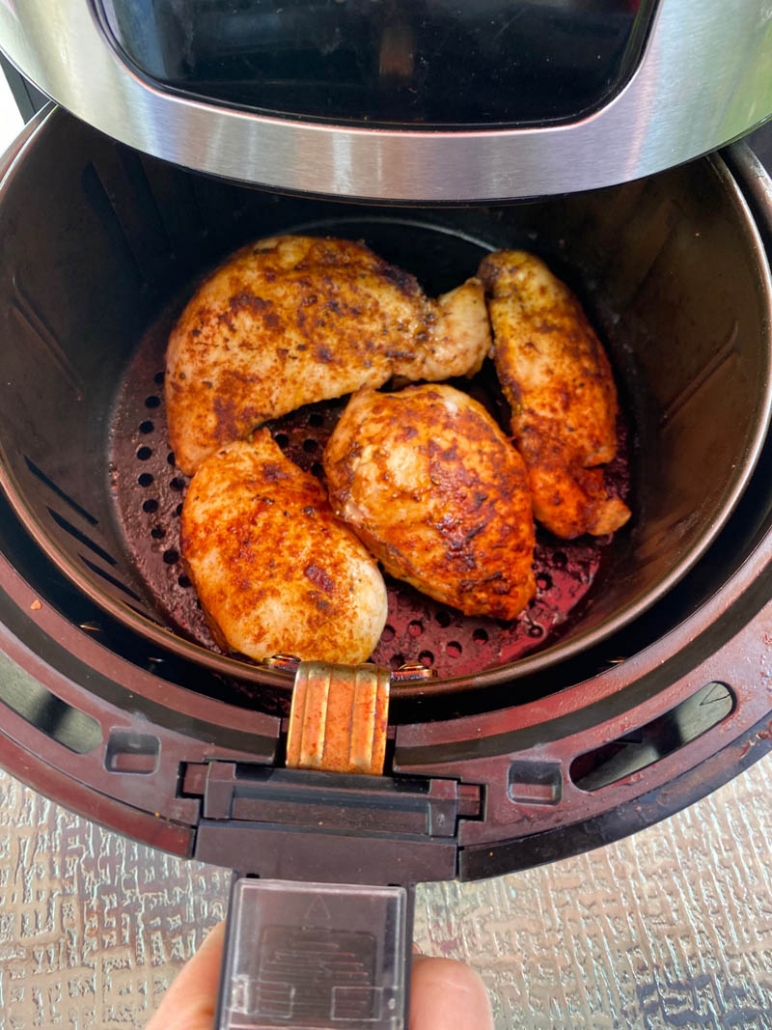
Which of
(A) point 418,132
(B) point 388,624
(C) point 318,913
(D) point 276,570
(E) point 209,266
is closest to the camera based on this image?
(C) point 318,913

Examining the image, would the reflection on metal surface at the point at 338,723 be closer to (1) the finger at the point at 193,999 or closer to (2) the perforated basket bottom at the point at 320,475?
(1) the finger at the point at 193,999

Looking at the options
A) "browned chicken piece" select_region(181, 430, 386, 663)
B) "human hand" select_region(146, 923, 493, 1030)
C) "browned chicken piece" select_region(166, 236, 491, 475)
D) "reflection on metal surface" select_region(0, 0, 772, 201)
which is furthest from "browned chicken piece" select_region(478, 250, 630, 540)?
"human hand" select_region(146, 923, 493, 1030)

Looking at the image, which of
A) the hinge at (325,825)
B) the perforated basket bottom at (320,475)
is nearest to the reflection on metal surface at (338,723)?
the hinge at (325,825)

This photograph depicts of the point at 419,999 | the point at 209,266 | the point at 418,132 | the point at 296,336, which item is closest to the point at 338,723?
the point at 419,999

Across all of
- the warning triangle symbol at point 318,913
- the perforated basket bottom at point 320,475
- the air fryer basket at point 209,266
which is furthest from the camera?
the perforated basket bottom at point 320,475

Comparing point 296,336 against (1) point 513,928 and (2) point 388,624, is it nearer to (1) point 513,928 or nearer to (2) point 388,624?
(2) point 388,624

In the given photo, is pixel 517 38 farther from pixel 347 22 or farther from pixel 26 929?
pixel 26 929

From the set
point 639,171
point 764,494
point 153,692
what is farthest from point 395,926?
point 639,171

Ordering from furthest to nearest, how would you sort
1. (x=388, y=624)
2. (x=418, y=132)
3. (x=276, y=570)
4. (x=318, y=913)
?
1. (x=388, y=624)
2. (x=276, y=570)
3. (x=418, y=132)
4. (x=318, y=913)
